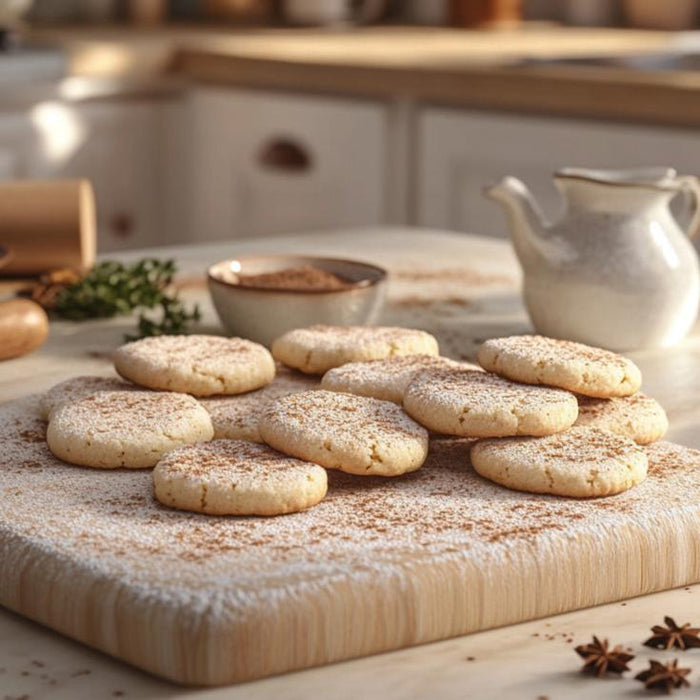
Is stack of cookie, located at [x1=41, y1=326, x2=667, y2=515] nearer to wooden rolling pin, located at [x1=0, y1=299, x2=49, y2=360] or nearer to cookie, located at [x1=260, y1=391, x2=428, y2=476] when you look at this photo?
cookie, located at [x1=260, y1=391, x2=428, y2=476]

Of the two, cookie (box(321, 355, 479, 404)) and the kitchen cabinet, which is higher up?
cookie (box(321, 355, 479, 404))

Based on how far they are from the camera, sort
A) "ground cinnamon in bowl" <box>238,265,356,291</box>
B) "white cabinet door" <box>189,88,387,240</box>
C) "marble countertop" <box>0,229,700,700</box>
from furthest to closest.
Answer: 1. "white cabinet door" <box>189,88,387,240</box>
2. "ground cinnamon in bowl" <box>238,265,356,291</box>
3. "marble countertop" <box>0,229,700,700</box>

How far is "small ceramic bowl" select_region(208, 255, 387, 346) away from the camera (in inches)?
56.1

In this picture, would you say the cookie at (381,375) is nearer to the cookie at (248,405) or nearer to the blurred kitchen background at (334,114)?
the cookie at (248,405)

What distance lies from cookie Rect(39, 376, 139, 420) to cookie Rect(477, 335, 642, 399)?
314 mm

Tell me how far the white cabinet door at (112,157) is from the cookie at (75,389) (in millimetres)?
2129

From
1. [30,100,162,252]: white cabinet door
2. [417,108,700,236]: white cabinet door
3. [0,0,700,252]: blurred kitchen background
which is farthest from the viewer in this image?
[30,100,162,252]: white cabinet door

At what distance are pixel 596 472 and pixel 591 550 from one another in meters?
0.07

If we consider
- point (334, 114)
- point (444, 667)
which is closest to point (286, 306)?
point (444, 667)

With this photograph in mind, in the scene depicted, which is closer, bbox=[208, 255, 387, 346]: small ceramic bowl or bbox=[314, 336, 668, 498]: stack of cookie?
bbox=[314, 336, 668, 498]: stack of cookie

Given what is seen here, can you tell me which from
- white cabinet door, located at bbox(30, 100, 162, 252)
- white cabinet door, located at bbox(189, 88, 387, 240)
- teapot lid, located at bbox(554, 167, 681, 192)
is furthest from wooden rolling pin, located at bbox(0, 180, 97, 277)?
white cabinet door, located at bbox(30, 100, 162, 252)

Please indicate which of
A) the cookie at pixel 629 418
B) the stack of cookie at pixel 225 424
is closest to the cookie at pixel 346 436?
the stack of cookie at pixel 225 424

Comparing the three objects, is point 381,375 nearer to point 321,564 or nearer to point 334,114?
point 321,564

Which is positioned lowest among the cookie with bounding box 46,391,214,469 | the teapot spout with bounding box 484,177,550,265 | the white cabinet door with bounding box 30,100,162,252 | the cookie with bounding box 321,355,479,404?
the white cabinet door with bounding box 30,100,162,252
